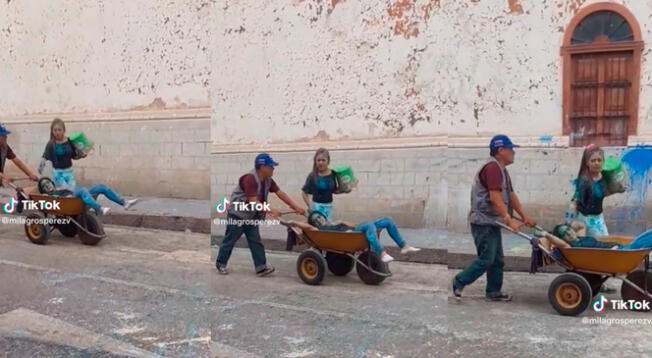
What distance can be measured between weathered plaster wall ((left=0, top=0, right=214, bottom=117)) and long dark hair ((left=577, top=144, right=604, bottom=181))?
253cm

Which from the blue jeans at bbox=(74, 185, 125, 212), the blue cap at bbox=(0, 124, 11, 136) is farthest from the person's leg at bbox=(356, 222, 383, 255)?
the blue cap at bbox=(0, 124, 11, 136)

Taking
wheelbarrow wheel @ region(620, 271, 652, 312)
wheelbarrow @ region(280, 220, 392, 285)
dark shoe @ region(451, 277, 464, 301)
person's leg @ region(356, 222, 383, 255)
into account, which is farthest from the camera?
wheelbarrow @ region(280, 220, 392, 285)

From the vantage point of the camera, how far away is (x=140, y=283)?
3.57m

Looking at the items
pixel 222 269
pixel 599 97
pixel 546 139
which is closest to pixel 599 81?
pixel 599 97

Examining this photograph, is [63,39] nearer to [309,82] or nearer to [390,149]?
[309,82]

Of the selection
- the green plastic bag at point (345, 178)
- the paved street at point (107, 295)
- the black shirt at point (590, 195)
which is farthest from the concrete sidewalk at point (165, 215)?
the black shirt at point (590, 195)

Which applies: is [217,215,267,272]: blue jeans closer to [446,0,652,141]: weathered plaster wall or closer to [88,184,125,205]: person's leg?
[88,184,125,205]: person's leg

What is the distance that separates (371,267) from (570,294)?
4.02ft

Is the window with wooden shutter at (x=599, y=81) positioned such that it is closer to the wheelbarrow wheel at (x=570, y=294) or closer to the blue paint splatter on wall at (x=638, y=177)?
the blue paint splatter on wall at (x=638, y=177)

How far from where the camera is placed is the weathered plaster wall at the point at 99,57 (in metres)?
3.56

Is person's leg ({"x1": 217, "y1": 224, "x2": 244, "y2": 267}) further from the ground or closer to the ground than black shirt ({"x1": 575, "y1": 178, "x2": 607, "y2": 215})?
closer to the ground

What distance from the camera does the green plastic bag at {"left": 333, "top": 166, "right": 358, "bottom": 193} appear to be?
4012mm

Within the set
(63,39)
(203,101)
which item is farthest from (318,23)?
(63,39)

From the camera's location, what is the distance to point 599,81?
3.79 m
